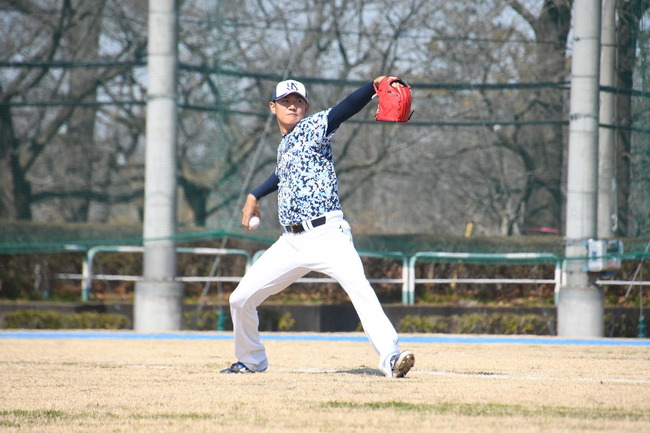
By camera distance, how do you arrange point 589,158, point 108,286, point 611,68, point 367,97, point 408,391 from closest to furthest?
point 408,391 → point 367,97 → point 589,158 → point 611,68 → point 108,286

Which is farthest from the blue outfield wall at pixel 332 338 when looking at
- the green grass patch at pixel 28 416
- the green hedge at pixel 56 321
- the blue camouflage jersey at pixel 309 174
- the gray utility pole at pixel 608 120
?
the green grass patch at pixel 28 416

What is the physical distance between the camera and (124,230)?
1479cm

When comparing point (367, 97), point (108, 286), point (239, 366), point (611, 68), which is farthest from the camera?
point (108, 286)

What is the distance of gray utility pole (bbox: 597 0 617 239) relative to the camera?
43.8 ft

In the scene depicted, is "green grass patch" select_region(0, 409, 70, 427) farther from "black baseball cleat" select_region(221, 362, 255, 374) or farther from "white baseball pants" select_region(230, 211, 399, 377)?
"black baseball cleat" select_region(221, 362, 255, 374)

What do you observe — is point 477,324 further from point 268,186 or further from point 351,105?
point 351,105

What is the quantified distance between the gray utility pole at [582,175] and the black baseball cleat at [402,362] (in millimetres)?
6999

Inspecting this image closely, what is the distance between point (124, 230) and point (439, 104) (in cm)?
509

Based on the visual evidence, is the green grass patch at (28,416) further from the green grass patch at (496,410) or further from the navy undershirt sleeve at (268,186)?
A: the navy undershirt sleeve at (268,186)

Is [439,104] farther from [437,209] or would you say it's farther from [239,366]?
[239,366]

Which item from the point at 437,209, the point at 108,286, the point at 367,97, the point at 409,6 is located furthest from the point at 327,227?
the point at 108,286

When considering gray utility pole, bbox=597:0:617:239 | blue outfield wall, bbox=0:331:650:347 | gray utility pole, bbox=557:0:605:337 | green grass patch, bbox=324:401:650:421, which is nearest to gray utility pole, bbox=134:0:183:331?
blue outfield wall, bbox=0:331:650:347

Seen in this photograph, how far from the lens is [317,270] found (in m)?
6.05

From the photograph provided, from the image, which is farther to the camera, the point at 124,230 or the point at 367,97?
the point at 124,230
